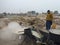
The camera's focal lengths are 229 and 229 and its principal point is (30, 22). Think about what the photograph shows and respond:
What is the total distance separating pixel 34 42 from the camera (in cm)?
1082

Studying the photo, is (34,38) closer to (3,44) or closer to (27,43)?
(27,43)

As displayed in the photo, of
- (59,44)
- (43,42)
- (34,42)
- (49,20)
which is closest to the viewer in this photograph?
(59,44)

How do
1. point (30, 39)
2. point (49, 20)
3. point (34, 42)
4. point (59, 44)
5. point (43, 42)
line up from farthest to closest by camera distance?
point (49, 20)
point (30, 39)
point (34, 42)
point (43, 42)
point (59, 44)

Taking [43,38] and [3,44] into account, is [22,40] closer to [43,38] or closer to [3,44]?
[3,44]

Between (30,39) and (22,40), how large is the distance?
0.82 meters

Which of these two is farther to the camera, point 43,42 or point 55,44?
point 43,42

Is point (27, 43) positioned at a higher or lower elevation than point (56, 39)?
lower

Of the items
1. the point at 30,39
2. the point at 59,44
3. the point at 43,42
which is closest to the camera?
the point at 59,44

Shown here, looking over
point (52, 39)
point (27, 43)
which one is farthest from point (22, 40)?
point (52, 39)

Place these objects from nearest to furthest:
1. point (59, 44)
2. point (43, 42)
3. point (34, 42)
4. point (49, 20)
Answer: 1. point (59, 44)
2. point (43, 42)
3. point (34, 42)
4. point (49, 20)

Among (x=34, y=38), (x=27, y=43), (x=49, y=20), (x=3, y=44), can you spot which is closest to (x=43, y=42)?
(x=34, y=38)

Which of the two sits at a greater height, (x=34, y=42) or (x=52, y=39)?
(x=52, y=39)

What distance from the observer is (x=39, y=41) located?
10.3 m

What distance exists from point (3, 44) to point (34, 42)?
5.96ft
